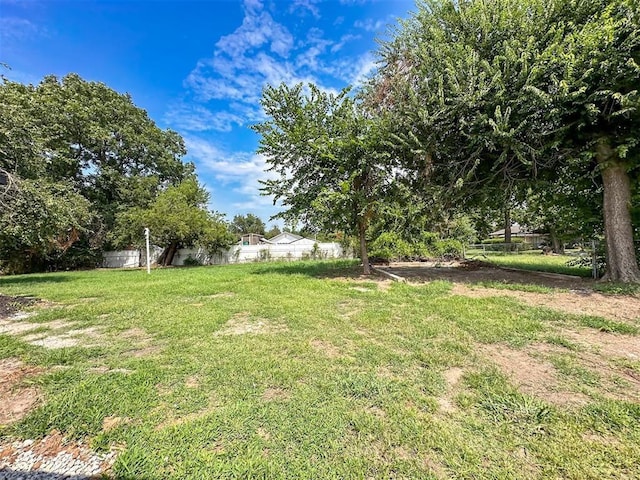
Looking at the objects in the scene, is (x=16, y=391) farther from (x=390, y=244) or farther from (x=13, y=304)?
(x=390, y=244)

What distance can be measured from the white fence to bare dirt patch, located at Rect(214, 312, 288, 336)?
15.7 m

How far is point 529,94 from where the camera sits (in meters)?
6.08

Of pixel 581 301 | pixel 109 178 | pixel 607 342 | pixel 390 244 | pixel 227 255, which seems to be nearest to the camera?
pixel 607 342

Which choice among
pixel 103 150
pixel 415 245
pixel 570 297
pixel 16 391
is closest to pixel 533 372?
pixel 570 297

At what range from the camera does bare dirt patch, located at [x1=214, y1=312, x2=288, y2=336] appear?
395 cm

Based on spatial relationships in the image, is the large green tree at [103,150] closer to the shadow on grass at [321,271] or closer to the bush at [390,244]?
the shadow on grass at [321,271]

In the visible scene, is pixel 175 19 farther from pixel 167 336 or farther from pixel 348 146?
pixel 167 336

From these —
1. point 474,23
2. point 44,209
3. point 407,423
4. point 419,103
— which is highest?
point 474,23

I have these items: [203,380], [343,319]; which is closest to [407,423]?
[203,380]

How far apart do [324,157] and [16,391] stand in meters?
7.65

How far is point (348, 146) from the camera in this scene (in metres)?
8.29

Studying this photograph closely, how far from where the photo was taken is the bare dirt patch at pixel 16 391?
7.00ft

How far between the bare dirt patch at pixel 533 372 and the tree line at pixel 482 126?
4.96 m

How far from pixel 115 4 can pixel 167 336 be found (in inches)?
312
